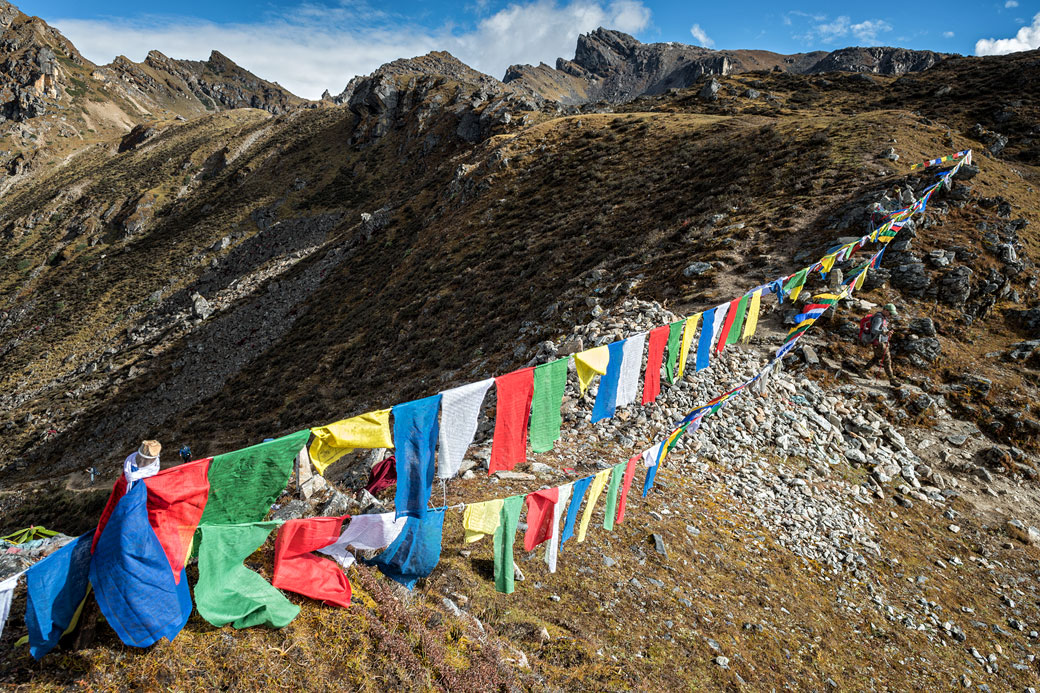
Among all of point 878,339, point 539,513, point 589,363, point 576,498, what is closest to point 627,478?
point 576,498

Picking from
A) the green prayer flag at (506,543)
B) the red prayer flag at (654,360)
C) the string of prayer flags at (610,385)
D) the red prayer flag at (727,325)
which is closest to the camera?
the green prayer flag at (506,543)

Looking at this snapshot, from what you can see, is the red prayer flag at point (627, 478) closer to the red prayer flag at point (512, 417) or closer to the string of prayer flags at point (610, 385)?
the string of prayer flags at point (610, 385)

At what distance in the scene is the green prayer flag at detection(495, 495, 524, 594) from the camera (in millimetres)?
6652

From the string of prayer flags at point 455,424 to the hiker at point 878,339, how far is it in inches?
516

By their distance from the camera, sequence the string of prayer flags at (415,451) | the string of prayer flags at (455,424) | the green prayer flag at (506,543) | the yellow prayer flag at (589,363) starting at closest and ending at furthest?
1. the string of prayer flags at (415,451)
2. the string of prayer flags at (455,424)
3. the green prayer flag at (506,543)
4. the yellow prayer flag at (589,363)

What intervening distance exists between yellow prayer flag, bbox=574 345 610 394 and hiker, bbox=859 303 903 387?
1042cm

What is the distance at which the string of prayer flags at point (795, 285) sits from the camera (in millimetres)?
14602

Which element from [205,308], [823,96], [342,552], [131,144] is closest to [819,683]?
[342,552]

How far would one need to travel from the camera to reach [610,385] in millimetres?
8477

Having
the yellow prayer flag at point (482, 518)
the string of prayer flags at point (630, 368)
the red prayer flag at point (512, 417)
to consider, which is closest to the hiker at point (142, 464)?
the yellow prayer flag at point (482, 518)

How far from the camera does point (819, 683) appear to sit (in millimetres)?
6922

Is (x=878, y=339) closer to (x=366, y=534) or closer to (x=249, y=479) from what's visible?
(x=366, y=534)

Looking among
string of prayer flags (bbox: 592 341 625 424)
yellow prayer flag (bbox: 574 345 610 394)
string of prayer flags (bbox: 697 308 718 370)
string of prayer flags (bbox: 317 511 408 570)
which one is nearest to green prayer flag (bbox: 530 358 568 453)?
yellow prayer flag (bbox: 574 345 610 394)

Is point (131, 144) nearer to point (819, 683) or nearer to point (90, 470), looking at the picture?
point (90, 470)
